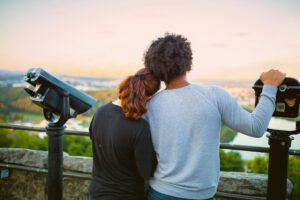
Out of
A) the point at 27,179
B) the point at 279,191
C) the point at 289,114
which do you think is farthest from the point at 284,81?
the point at 27,179

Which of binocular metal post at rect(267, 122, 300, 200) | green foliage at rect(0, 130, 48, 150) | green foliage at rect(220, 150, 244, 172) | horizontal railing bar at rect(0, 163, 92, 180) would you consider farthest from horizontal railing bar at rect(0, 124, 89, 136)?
green foliage at rect(0, 130, 48, 150)

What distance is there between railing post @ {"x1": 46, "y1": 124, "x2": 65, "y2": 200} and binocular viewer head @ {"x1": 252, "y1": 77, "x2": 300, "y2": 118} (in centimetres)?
172

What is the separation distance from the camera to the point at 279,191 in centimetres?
214

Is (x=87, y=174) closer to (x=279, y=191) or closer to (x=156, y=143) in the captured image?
(x=156, y=143)

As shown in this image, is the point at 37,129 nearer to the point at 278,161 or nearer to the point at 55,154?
the point at 55,154

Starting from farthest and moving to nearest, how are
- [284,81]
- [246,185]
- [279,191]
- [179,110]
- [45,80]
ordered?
[246,185]
[45,80]
[279,191]
[284,81]
[179,110]

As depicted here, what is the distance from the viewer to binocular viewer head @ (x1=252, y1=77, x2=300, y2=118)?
1.84 meters

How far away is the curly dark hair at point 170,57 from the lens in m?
1.69

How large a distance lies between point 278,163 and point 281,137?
205 mm

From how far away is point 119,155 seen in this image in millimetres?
1743

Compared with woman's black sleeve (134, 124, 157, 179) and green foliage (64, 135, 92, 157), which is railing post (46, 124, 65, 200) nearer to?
woman's black sleeve (134, 124, 157, 179)

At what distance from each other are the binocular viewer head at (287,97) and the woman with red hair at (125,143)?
2.37 feet

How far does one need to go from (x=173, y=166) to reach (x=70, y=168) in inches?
81.7

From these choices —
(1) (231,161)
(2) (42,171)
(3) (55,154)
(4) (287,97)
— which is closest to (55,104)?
(3) (55,154)
